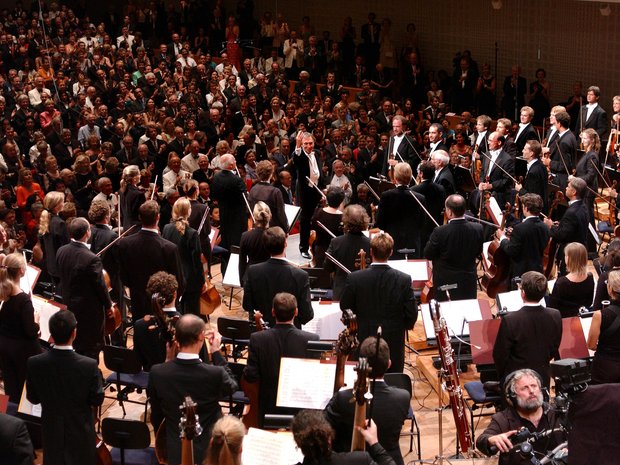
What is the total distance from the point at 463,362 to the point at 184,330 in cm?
342

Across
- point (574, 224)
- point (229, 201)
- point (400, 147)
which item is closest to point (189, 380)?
point (574, 224)

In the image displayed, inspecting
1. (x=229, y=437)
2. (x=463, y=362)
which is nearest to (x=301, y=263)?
(x=463, y=362)

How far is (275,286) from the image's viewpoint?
6.74m

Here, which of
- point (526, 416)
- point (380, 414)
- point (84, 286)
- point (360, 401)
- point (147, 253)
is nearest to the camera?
point (360, 401)

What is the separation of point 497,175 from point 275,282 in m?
4.52

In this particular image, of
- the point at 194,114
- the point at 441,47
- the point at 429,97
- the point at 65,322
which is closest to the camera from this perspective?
the point at 65,322

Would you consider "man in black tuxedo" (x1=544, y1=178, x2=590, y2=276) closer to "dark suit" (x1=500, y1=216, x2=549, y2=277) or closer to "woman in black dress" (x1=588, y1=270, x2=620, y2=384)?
"dark suit" (x1=500, y1=216, x2=549, y2=277)

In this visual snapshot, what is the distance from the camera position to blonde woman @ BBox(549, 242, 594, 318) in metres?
7.02

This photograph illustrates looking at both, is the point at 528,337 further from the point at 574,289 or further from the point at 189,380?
the point at 189,380

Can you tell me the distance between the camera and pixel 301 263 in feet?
33.6

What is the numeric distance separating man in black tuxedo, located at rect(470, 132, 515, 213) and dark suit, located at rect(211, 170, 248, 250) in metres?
2.67

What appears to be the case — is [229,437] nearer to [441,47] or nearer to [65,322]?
[65,322]

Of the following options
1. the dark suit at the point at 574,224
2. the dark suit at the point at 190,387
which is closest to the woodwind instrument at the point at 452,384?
the dark suit at the point at 190,387

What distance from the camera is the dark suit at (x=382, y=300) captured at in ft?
21.7
